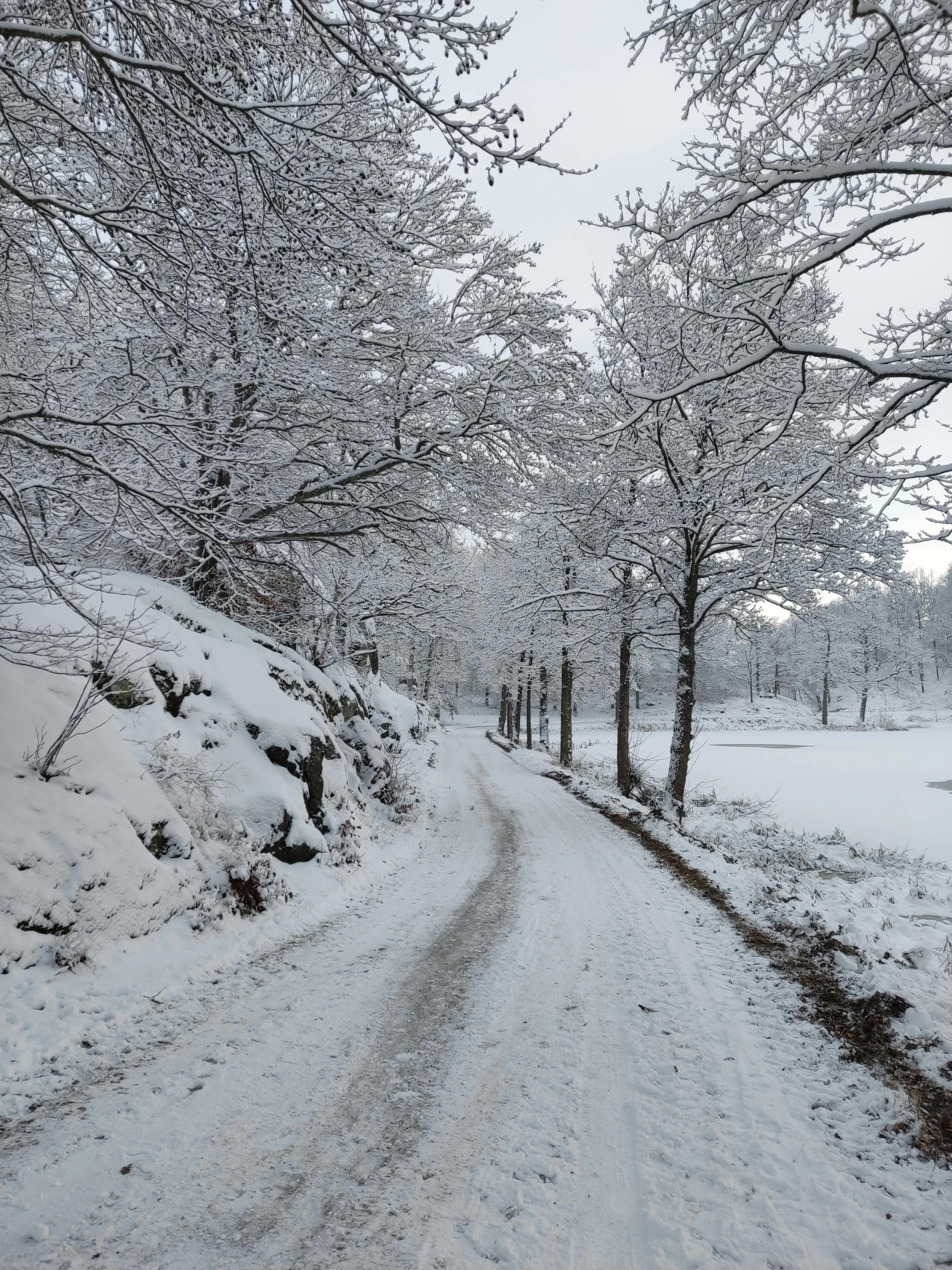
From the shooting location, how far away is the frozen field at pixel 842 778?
42.4 feet

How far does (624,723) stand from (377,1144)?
14.0 meters

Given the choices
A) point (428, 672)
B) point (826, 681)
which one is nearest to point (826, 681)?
point (826, 681)

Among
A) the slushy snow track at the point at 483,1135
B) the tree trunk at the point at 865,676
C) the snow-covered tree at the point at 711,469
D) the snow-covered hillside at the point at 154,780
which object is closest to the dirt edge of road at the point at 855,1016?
the slushy snow track at the point at 483,1135

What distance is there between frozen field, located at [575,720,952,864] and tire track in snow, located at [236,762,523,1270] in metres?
9.98

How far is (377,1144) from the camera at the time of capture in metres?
3.10

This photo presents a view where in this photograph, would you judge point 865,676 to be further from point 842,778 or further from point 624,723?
point 624,723

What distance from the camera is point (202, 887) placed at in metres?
5.88

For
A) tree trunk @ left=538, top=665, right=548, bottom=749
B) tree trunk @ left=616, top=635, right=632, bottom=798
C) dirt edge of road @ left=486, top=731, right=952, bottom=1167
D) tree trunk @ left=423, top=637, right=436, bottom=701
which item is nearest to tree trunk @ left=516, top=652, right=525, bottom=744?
tree trunk @ left=538, top=665, right=548, bottom=749

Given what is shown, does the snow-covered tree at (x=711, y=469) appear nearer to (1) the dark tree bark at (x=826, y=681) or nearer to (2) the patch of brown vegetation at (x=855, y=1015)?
(2) the patch of brown vegetation at (x=855, y=1015)

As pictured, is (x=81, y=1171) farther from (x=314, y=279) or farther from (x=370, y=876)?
(x=314, y=279)

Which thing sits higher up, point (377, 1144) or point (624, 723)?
point (624, 723)

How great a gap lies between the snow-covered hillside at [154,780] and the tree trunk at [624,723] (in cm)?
827

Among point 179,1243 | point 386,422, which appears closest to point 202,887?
point 179,1243

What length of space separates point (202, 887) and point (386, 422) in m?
6.32
